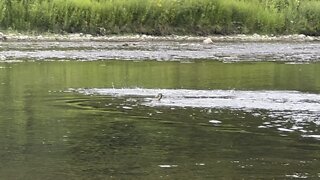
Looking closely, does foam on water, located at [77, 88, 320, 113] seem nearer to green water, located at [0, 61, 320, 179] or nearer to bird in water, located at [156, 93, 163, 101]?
bird in water, located at [156, 93, 163, 101]

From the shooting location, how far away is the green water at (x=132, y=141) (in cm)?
746

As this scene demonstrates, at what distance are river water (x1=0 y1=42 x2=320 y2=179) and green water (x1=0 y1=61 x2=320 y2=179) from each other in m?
0.01

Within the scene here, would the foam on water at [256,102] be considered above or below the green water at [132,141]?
below

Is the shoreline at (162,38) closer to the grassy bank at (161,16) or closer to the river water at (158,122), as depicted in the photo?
the grassy bank at (161,16)

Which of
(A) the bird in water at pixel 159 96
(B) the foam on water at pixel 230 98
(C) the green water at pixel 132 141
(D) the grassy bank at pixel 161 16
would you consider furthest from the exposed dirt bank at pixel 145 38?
(A) the bird in water at pixel 159 96

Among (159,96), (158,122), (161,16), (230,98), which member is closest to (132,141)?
(158,122)

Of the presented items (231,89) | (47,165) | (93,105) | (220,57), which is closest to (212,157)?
(47,165)

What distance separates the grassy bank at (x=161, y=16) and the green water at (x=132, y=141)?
889 inches

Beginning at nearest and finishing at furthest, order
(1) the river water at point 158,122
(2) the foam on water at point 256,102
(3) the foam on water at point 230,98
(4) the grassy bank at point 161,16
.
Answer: (1) the river water at point 158,122
(2) the foam on water at point 256,102
(3) the foam on water at point 230,98
(4) the grassy bank at point 161,16

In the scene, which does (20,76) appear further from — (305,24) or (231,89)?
(305,24)

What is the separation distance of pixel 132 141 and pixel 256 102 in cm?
418

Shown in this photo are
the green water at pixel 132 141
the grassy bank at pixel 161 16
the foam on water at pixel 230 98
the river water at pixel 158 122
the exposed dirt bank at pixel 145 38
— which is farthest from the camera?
the grassy bank at pixel 161 16

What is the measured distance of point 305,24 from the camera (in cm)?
4206

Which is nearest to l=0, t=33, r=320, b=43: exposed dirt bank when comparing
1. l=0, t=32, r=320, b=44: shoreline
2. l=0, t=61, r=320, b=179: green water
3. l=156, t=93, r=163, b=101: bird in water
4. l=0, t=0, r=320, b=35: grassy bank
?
l=0, t=32, r=320, b=44: shoreline
